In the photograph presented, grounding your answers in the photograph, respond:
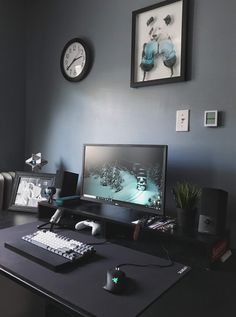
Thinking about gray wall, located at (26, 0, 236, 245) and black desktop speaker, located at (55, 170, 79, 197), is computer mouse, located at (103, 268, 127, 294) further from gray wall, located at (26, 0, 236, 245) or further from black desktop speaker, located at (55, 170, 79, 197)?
black desktop speaker, located at (55, 170, 79, 197)

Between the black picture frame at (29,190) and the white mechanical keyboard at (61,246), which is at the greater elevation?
the black picture frame at (29,190)

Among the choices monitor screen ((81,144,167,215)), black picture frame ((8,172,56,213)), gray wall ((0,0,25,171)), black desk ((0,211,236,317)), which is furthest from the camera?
gray wall ((0,0,25,171))

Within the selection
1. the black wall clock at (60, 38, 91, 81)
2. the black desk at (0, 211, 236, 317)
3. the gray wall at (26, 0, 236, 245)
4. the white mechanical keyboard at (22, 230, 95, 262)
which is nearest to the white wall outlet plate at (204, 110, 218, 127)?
the gray wall at (26, 0, 236, 245)

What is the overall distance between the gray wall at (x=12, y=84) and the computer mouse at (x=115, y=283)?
5.79 feet

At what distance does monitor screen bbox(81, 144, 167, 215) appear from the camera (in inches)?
55.8

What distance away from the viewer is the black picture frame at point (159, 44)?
1.56 metres

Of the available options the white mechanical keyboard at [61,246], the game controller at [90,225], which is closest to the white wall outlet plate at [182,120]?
the game controller at [90,225]

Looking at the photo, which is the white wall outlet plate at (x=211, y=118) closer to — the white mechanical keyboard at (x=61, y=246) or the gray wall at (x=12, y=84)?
the white mechanical keyboard at (x=61, y=246)

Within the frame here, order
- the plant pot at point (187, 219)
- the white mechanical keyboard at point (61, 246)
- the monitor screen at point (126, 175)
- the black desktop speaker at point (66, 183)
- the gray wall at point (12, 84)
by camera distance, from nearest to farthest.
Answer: the white mechanical keyboard at point (61, 246)
the plant pot at point (187, 219)
the monitor screen at point (126, 175)
the black desktop speaker at point (66, 183)
the gray wall at point (12, 84)

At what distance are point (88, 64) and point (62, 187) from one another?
2.94 feet

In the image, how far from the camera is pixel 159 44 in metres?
1.65

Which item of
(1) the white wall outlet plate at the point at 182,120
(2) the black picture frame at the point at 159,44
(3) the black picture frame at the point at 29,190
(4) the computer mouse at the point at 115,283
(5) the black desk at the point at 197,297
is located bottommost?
(5) the black desk at the point at 197,297

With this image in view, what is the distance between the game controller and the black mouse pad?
17cm

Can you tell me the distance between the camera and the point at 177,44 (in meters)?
1.57
